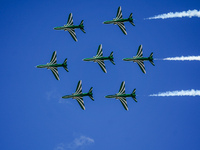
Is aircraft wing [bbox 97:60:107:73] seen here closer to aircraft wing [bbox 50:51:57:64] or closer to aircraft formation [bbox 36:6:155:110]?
aircraft formation [bbox 36:6:155:110]

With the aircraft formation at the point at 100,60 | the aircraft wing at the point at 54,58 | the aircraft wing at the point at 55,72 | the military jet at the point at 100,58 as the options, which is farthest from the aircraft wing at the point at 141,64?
the aircraft wing at the point at 54,58

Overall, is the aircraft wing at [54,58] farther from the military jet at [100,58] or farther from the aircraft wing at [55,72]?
the military jet at [100,58]

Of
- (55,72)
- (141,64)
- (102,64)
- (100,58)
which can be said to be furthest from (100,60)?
(55,72)

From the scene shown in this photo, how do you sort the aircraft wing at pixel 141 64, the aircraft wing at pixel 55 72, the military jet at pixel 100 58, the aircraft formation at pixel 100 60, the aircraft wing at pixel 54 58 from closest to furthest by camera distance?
the aircraft formation at pixel 100 60, the aircraft wing at pixel 55 72, the aircraft wing at pixel 54 58, the military jet at pixel 100 58, the aircraft wing at pixel 141 64

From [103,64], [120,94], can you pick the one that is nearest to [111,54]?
[103,64]

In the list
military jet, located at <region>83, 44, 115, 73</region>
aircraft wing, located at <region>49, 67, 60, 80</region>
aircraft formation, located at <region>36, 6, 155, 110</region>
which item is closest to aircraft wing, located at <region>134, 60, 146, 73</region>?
aircraft formation, located at <region>36, 6, 155, 110</region>

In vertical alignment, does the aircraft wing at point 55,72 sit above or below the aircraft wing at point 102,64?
below

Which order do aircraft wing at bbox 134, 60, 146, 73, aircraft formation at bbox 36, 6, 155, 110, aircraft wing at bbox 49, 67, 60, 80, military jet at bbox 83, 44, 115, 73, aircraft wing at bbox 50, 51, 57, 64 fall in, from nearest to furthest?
aircraft formation at bbox 36, 6, 155, 110 < aircraft wing at bbox 49, 67, 60, 80 < aircraft wing at bbox 50, 51, 57, 64 < military jet at bbox 83, 44, 115, 73 < aircraft wing at bbox 134, 60, 146, 73

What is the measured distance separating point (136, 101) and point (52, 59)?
122 feet

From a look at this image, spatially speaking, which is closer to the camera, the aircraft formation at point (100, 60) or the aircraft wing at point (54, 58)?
the aircraft formation at point (100, 60)

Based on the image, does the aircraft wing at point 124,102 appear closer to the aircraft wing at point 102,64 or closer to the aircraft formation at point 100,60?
the aircraft formation at point 100,60

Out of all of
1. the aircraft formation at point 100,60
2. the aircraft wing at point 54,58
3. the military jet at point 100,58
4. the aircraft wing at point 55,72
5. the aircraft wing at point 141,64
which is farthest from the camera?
the aircraft wing at point 141,64

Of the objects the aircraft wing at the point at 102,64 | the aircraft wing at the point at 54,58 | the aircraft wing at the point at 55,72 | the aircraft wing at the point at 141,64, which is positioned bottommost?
the aircraft wing at the point at 55,72

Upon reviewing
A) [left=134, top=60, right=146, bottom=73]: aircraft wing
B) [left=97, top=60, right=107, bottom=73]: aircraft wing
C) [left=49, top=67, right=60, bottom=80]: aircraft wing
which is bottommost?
[left=49, top=67, right=60, bottom=80]: aircraft wing
